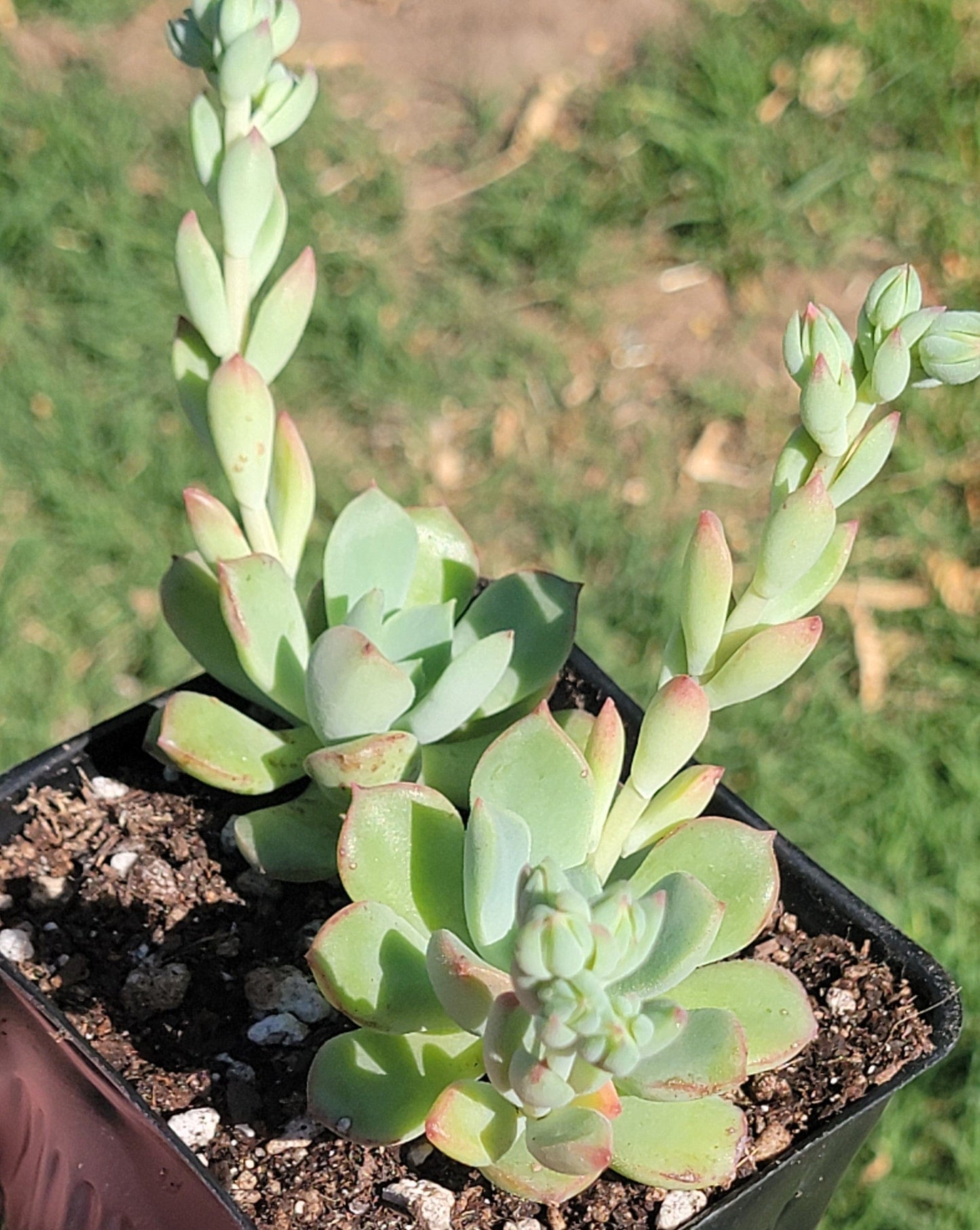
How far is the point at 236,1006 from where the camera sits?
3.35ft

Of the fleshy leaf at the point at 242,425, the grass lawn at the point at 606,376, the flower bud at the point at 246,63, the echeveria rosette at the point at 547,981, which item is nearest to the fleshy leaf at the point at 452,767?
the echeveria rosette at the point at 547,981

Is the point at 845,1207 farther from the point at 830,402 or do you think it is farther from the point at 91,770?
the point at 830,402

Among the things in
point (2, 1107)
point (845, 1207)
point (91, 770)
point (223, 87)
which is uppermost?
point (223, 87)

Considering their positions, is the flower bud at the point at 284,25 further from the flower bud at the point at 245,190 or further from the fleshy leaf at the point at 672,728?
the fleshy leaf at the point at 672,728

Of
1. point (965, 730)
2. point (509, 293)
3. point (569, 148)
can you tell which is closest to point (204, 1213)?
point (965, 730)

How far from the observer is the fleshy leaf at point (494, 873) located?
31.6 inches

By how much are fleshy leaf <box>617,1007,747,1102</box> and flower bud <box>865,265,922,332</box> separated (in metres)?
0.38

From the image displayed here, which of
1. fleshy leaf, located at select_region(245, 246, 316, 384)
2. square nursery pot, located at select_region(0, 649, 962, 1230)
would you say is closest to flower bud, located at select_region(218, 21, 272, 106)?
fleshy leaf, located at select_region(245, 246, 316, 384)

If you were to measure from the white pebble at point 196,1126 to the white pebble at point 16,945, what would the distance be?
17cm

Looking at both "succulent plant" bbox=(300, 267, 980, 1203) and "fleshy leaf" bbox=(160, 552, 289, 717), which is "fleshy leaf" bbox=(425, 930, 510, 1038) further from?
"fleshy leaf" bbox=(160, 552, 289, 717)

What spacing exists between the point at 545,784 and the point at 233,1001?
0.97ft

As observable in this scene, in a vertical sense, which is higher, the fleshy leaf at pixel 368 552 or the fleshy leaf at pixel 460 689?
the fleshy leaf at pixel 368 552

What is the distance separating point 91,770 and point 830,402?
65 centimetres

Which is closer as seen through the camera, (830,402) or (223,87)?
(830,402)
